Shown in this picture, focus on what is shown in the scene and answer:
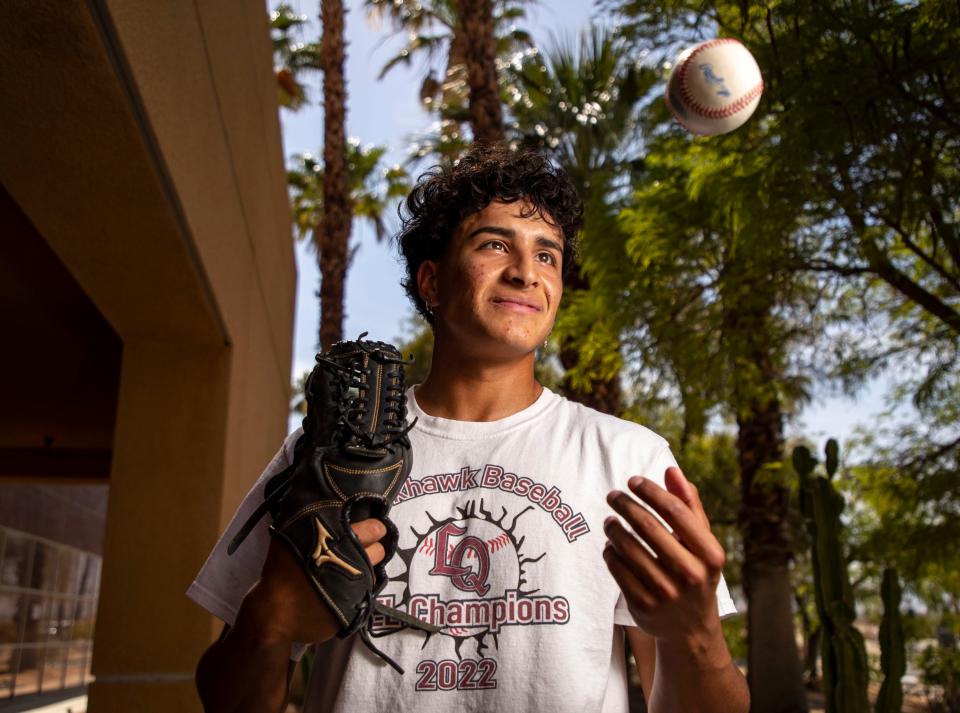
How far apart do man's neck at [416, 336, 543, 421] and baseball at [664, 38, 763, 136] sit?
328 cm

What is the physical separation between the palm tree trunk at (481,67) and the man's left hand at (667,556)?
7825 millimetres

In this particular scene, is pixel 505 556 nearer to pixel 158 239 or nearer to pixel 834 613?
pixel 158 239

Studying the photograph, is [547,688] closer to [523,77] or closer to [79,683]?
[523,77]

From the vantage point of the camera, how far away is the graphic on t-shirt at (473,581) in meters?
1.80

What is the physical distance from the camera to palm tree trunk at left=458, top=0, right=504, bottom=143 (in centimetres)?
922

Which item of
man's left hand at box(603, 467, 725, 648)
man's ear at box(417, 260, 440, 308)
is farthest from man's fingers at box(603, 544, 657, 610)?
man's ear at box(417, 260, 440, 308)

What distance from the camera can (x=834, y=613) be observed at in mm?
6984

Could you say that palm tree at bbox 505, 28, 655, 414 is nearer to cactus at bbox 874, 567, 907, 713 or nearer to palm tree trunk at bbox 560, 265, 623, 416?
palm tree trunk at bbox 560, 265, 623, 416

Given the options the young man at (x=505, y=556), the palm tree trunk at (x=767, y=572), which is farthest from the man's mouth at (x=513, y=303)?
the palm tree trunk at (x=767, y=572)

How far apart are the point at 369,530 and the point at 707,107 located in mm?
3997

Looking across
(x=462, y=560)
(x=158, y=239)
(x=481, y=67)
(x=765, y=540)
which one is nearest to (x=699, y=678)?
(x=462, y=560)

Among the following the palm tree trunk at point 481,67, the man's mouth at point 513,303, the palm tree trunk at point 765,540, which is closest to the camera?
the man's mouth at point 513,303

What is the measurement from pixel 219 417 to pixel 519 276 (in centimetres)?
338

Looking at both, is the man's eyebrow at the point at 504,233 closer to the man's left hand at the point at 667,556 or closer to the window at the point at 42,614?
the man's left hand at the point at 667,556
